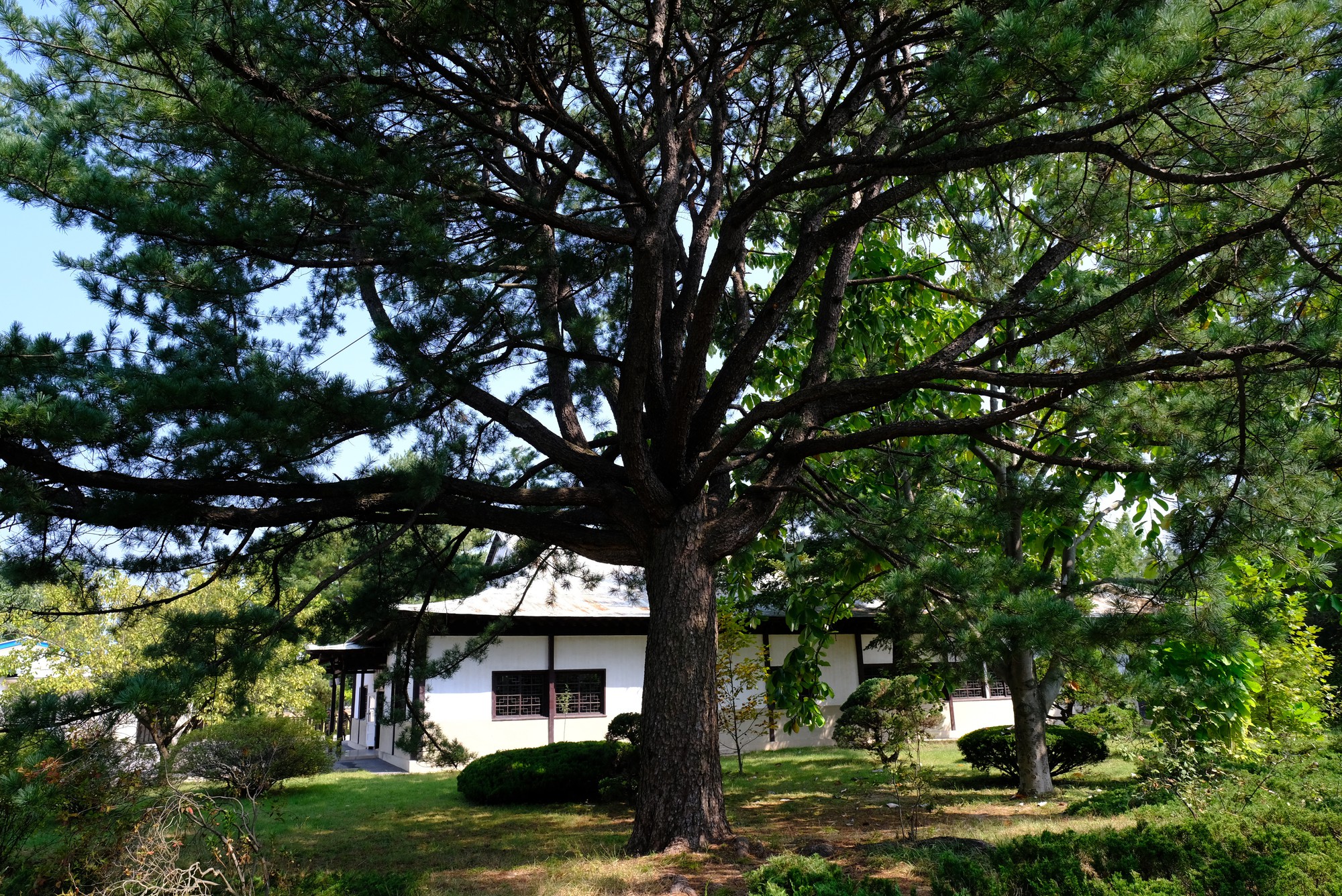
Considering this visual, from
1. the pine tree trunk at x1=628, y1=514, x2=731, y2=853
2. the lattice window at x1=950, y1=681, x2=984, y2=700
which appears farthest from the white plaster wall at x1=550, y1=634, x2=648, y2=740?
the pine tree trunk at x1=628, y1=514, x2=731, y2=853

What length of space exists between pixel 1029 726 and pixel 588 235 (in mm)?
8938

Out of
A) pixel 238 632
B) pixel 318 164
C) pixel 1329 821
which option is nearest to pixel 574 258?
pixel 318 164

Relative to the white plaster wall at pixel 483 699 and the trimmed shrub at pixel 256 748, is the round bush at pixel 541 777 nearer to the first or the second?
the trimmed shrub at pixel 256 748

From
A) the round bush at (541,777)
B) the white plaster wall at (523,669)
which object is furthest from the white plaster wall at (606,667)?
the round bush at (541,777)

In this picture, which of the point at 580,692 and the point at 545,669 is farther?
the point at 580,692

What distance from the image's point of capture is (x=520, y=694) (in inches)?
679

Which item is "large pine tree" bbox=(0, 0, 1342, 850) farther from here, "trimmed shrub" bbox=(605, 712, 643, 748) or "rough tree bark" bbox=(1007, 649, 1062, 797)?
"trimmed shrub" bbox=(605, 712, 643, 748)

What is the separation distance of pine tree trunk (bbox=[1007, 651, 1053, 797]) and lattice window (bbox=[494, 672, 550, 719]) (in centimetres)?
946

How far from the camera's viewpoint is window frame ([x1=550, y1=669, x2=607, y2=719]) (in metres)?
17.3

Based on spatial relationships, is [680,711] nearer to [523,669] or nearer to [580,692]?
[523,669]

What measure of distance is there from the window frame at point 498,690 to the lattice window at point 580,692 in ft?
0.59

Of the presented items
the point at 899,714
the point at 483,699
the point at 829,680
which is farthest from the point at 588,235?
the point at 829,680

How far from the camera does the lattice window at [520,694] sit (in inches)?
669

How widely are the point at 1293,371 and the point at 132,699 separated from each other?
22.0ft
